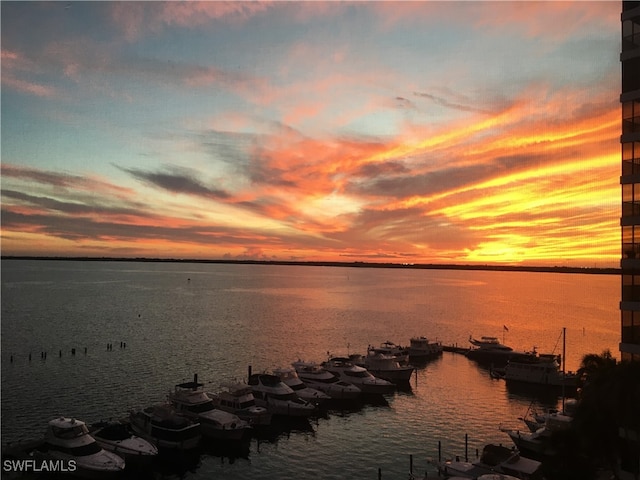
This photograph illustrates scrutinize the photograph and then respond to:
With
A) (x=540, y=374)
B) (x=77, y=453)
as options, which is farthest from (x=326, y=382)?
(x=540, y=374)

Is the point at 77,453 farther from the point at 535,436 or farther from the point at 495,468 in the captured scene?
the point at 535,436

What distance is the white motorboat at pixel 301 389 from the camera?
62656mm

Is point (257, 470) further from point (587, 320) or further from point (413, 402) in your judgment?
point (587, 320)

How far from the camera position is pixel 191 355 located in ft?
311

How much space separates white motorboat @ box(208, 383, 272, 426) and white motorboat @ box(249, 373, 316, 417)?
1377 mm

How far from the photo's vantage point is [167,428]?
47.9m

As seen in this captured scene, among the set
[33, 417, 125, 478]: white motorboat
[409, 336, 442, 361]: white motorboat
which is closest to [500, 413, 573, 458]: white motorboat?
[33, 417, 125, 478]: white motorboat

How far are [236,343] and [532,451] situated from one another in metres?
74.3

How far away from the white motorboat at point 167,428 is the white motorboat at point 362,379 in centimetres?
2603

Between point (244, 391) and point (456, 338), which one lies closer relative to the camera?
point (244, 391)

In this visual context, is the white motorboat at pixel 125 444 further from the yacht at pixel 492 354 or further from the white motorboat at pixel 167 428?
the yacht at pixel 492 354

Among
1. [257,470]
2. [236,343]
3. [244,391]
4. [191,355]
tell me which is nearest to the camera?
[257,470]

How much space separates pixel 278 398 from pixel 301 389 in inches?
237

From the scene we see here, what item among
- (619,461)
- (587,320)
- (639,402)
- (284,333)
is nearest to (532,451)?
(619,461)
